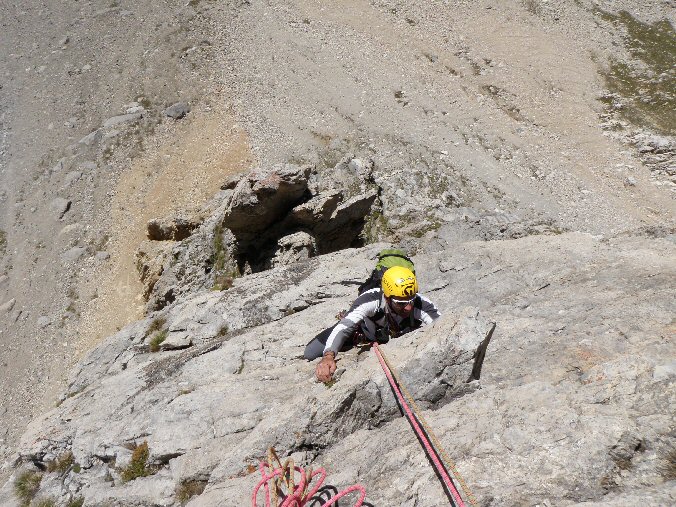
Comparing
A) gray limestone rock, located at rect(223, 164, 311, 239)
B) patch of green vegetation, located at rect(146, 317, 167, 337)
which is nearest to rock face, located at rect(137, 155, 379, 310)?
gray limestone rock, located at rect(223, 164, 311, 239)

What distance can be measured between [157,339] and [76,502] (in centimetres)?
479

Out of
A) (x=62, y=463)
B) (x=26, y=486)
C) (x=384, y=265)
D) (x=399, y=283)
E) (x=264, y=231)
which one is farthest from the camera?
(x=264, y=231)

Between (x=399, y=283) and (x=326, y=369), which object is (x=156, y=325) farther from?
(x=399, y=283)

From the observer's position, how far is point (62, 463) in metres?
9.91

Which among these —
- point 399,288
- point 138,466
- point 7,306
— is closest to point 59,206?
point 7,306

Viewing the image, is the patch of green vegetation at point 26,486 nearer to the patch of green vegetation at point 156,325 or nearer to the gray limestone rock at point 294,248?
the patch of green vegetation at point 156,325

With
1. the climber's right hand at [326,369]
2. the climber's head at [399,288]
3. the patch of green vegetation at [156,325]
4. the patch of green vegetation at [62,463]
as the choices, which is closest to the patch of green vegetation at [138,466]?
the patch of green vegetation at [62,463]

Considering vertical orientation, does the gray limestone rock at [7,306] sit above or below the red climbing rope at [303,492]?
below

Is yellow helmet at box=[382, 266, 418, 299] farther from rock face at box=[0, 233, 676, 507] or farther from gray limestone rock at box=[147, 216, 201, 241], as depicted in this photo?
gray limestone rock at box=[147, 216, 201, 241]

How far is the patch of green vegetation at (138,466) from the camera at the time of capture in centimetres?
850

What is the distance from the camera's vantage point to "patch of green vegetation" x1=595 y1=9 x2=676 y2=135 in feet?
89.0

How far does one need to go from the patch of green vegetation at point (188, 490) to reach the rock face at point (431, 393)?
0.20 ft

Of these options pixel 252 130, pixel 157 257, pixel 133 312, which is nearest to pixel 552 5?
pixel 252 130

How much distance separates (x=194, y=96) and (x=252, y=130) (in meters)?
6.12
